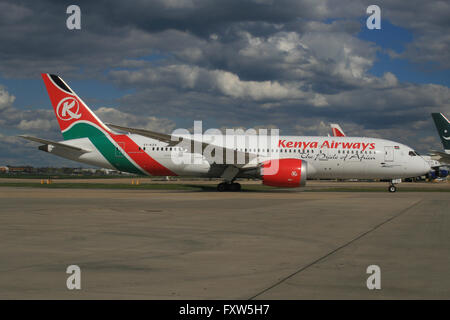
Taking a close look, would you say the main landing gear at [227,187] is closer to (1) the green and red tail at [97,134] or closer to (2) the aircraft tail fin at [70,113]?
(1) the green and red tail at [97,134]

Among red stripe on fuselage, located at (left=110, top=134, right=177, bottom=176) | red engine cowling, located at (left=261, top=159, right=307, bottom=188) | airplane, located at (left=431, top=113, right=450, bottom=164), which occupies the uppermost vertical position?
airplane, located at (left=431, top=113, right=450, bottom=164)

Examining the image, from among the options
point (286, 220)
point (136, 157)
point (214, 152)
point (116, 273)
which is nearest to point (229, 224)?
point (286, 220)

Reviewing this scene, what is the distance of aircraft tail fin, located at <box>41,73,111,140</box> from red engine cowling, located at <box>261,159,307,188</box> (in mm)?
11099

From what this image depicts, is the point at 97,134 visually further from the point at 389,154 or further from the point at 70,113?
the point at 389,154

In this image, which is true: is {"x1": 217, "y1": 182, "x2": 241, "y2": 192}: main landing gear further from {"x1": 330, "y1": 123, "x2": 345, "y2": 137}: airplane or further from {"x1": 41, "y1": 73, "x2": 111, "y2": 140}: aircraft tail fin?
{"x1": 330, "y1": 123, "x2": 345, "y2": 137}: airplane

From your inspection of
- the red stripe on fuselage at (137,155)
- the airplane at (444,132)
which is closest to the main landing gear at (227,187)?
the red stripe on fuselage at (137,155)

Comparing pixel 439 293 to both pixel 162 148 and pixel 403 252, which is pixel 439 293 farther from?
pixel 162 148

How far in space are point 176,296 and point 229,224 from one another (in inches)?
262

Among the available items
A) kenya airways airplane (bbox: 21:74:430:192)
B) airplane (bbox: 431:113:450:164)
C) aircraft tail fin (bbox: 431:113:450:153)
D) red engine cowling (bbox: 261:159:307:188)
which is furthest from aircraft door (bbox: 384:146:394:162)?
aircraft tail fin (bbox: 431:113:450:153)

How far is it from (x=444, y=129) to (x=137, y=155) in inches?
1135

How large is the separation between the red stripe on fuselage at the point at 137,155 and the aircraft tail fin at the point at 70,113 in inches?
44.1

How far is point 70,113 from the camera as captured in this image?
28812mm

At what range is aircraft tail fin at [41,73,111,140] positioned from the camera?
28.3m
